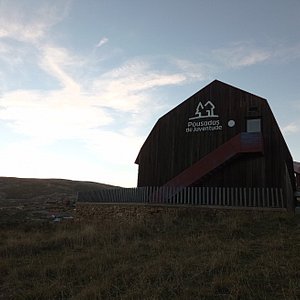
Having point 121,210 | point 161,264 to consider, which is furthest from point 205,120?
point 161,264

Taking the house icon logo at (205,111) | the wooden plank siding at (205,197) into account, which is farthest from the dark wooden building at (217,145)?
the wooden plank siding at (205,197)

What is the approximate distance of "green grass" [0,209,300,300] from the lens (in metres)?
6.73

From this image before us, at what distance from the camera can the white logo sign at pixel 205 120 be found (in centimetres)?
2288

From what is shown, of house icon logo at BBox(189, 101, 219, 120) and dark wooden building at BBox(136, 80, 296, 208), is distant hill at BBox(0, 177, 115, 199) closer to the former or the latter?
dark wooden building at BBox(136, 80, 296, 208)

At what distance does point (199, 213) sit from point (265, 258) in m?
9.26

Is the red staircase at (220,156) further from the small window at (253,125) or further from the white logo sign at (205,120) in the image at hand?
the white logo sign at (205,120)

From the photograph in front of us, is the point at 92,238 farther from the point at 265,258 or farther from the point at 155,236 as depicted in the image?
the point at 265,258

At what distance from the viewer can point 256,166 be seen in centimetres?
2086

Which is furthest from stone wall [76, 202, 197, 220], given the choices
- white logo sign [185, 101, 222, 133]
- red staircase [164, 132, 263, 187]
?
white logo sign [185, 101, 222, 133]

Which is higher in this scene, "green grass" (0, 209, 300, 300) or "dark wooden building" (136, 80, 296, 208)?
"dark wooden building" (136, 80, 296, 208)

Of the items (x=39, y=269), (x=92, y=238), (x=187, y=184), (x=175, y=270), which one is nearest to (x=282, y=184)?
(x=187, y=184)

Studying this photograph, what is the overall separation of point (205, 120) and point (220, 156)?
10.3 feet

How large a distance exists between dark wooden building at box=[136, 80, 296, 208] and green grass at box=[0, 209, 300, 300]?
6.73 m

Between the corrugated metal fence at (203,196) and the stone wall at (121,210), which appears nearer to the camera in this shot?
the corrugated metal fence at (203,196)
